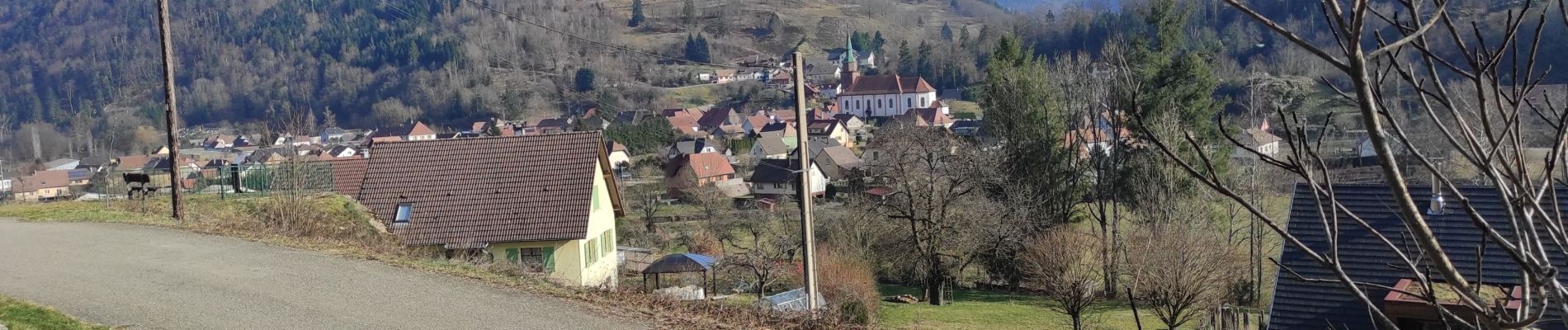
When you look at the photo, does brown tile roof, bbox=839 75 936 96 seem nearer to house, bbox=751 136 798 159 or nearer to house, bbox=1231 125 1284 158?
house, bbox=751 136 798 159

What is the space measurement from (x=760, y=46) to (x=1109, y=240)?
10458cm

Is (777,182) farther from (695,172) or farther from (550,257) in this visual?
(550,257)

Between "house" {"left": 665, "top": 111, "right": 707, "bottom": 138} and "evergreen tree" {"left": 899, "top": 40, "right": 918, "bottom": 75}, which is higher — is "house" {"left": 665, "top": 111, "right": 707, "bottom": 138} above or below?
below

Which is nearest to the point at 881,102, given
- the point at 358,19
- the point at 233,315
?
the point at 358,19

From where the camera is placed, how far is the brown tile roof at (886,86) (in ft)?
299

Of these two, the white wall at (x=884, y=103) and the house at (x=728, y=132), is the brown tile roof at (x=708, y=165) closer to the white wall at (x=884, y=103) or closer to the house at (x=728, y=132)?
the house at (x=728, y=132)

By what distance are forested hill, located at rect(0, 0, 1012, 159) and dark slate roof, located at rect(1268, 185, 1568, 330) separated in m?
83.4

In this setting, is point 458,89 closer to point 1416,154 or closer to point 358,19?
point 358,19

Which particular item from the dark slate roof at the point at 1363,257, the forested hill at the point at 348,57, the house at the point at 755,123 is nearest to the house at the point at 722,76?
the forested hill at the point at 348,57

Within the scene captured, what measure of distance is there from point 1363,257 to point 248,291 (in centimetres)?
1033

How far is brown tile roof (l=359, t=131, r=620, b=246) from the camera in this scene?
1670cm

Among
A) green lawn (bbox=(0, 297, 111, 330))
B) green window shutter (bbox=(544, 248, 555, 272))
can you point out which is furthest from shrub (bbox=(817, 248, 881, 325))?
green lawn (bbox=(0, 297, 111, 330))

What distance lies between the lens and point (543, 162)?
18.1 metres

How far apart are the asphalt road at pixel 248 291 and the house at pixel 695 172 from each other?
98.7ft
